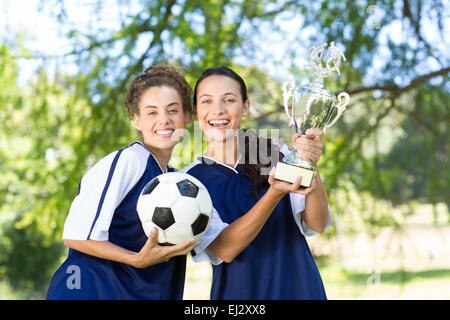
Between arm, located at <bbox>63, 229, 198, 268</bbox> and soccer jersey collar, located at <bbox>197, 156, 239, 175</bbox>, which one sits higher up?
soccer jersey collar, located at <bbox>197, 156, 239, 175</bbox>

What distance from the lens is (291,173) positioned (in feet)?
6.06

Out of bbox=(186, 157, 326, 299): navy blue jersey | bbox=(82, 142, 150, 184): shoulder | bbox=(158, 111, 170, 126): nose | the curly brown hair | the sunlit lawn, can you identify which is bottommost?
the sunlit lawn

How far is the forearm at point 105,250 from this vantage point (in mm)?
1881

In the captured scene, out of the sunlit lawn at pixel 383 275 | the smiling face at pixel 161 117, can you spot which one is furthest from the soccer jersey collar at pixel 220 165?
the sunlit lawn at pixel 383 275

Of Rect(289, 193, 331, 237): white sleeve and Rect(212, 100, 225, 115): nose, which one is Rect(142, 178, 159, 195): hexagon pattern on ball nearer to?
Rect(212, 100, 225, 115): nose

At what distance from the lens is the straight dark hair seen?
2168mm

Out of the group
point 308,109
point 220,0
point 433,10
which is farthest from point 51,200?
point 433,10

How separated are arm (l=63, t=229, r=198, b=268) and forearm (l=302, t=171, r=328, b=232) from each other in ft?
1.63

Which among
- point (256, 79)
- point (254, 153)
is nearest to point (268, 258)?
point (254, 153)

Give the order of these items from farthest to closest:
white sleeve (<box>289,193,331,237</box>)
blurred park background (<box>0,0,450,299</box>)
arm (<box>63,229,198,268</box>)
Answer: blurred park background (<box>0,0,450,299</box>) < white sleeve (<box>289,193,331,237</box>) < arm (<box>63,229,198,268</box>)

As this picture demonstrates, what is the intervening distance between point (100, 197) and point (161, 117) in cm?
46

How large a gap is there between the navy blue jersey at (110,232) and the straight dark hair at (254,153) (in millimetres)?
304

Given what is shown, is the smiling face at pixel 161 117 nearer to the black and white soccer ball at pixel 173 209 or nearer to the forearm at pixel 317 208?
the black and white soccer ball at pixel 173 209

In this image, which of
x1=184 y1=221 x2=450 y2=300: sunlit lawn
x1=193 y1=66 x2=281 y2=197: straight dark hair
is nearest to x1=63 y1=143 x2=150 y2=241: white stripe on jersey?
x1=193 y1=66 x2=281 y2=197: straight dark hair
